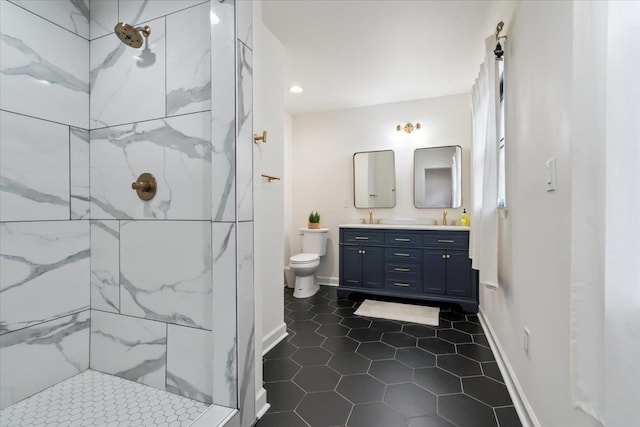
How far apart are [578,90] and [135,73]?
1.80 m

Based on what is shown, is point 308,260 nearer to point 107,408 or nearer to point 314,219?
point 314,219

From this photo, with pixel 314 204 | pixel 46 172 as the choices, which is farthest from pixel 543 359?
pixel 314 204

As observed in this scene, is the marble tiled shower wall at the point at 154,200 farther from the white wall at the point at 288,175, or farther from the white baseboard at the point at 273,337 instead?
the white wall at the point at 288,175

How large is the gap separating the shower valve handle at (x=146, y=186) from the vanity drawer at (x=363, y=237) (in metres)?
2.32

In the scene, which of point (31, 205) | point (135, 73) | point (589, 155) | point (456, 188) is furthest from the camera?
point (456, 188)

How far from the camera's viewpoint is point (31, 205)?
4.37 feet

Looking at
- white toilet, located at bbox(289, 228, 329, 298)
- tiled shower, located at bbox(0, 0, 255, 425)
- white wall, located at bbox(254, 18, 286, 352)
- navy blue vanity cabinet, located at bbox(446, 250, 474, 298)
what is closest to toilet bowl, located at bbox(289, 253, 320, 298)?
white toilet, located at bbox(289, 228, 329, 298)

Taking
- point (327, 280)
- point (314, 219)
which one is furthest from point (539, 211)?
point (327, 280)

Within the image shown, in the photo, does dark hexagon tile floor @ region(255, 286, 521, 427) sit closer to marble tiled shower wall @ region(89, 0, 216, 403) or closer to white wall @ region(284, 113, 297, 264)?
marble tiled shower wall @ region(89, 0, 216, 403)

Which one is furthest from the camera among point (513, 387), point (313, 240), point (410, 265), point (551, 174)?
point (313, 240)

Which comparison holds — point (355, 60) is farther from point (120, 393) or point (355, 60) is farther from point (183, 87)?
point (120, 393)

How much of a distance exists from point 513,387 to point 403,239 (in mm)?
1715

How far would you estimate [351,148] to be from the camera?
388cm

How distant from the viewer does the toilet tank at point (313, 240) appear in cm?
364
